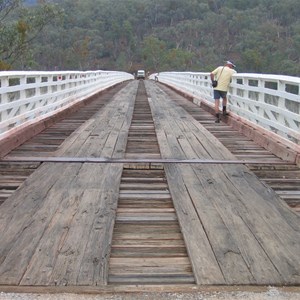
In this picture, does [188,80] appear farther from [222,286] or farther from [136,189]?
[222,286]

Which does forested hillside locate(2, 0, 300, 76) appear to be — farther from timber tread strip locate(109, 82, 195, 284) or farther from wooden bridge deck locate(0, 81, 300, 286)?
timber tread strip locate(109, 82, 195, 284)

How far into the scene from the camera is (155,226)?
12.8 ft

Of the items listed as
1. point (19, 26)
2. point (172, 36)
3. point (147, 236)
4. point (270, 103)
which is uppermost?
point (172, 36)

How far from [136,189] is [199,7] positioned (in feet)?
459

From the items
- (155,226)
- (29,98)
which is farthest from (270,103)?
(155,226)

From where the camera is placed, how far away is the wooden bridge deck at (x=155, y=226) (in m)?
3.04

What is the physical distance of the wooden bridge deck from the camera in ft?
9.99

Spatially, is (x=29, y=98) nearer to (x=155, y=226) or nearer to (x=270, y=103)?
(x=270, y=103)

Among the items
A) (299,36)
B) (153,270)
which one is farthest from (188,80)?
(299,36)

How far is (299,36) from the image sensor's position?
96.2 metres

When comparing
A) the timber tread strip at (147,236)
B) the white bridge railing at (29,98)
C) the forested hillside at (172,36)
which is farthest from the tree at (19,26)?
the forested hillside at (172,36)

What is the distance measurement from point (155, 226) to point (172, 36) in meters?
125

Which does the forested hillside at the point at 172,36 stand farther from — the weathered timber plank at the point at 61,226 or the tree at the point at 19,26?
the weathered timber plank at the point at 61,226

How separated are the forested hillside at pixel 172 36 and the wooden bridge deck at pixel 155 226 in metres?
82.5
